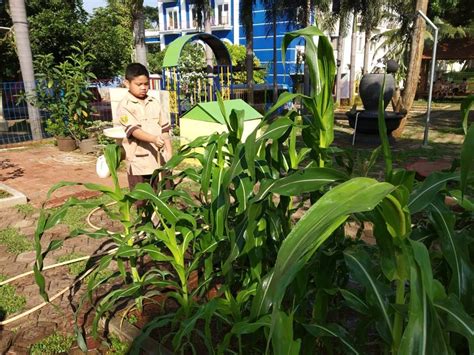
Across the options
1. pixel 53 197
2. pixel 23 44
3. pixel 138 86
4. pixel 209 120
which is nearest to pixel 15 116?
pixel 23 44

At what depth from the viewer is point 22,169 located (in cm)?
756

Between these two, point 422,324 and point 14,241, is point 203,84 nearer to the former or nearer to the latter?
point 14,241

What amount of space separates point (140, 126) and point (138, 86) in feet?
1.20

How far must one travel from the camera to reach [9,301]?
10.00ft

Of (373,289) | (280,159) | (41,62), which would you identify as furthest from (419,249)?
(41,62)

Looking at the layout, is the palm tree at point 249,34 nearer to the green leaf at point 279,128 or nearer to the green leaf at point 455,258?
the green leaf at point 279,128

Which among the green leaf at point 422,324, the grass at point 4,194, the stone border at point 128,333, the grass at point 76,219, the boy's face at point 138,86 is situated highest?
the boy's face at point 138,86

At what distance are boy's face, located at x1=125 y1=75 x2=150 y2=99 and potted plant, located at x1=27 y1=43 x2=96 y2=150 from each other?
236 inches

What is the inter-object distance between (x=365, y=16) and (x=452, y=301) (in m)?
22.7

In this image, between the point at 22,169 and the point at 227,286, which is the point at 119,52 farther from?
the point at 227,286

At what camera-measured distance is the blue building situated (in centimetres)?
2791

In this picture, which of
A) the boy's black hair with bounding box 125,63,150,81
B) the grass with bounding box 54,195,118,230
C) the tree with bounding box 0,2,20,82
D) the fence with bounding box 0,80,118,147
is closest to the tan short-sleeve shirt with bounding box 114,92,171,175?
the boy's black hair with bounding box 125,63,150,81

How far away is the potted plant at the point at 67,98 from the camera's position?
8953mm

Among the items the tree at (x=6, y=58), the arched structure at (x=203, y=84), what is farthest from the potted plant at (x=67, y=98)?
the tree at (x=6, y=58)
